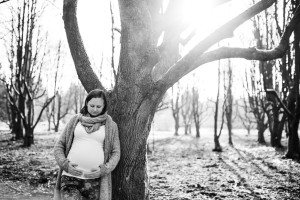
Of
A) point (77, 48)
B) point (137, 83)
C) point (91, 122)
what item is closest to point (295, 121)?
point (137, 83)

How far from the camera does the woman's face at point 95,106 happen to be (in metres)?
2.89

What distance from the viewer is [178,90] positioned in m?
30.0

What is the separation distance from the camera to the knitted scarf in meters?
2.84

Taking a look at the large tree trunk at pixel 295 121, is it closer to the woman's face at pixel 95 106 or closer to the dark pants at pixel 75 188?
the woman's face at pixel 95 106

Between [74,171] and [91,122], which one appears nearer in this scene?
[74,171]

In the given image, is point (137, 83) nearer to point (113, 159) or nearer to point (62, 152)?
point (113, 159)

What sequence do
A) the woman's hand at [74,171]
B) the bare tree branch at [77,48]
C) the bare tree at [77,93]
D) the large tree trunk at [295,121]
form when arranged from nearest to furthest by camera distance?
1. the woman's hand at [74,171]
2. the bare tree branch at [77,48]
3. the large tree trunk at [295,121]
4. the bare tree at [77,93]

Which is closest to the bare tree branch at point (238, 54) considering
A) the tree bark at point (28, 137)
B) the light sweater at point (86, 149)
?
the light sweater at point (86, 149)

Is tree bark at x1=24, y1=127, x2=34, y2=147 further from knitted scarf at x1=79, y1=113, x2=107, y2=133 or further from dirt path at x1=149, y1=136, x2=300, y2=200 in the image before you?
knitted scarf at x1=79, y1=113, x2=107, y2=133

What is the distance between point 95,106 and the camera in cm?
289

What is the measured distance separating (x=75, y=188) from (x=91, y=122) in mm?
683

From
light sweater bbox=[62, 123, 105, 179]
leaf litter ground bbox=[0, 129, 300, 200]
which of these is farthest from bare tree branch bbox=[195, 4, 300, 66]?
leaf litter ground bbox=[0, 129, 300, 200]

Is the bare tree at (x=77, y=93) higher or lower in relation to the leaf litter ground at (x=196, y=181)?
higher

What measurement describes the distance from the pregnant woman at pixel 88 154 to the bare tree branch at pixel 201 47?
2.90 ft
